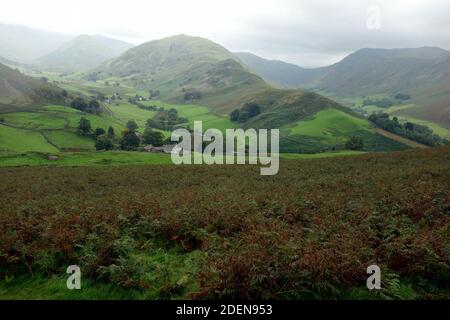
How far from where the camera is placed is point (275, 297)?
8.20 metres

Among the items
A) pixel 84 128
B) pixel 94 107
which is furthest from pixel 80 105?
pixel 84 128

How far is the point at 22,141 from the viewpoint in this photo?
10069 cm

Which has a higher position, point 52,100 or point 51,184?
point 52,100

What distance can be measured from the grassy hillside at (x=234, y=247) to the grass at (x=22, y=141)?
87128 millimetres

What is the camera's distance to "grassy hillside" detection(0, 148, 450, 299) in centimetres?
865

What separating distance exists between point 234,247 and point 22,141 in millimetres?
109548

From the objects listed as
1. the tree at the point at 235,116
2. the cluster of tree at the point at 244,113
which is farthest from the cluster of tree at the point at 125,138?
the cluster of tree at the point at 244,113

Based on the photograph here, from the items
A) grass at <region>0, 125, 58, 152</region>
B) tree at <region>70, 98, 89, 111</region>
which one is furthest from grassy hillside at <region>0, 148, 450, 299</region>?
tree at <region>70, 98, 89, 111</region>

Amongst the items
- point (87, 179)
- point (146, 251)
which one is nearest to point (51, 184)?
point (87, 179)

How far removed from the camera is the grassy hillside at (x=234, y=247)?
28.4 feet

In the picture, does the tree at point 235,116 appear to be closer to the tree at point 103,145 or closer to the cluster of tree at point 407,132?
the cluster of tree at point 407,132
